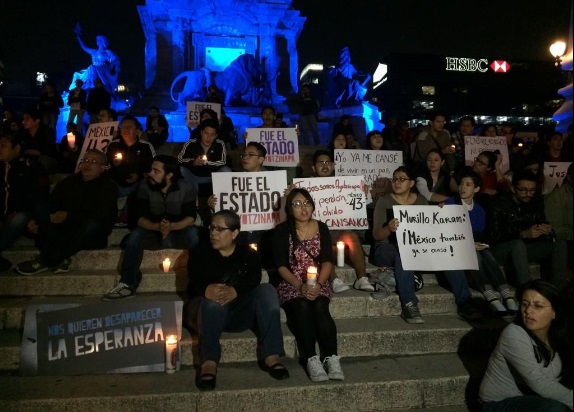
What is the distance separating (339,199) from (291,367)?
109 inches

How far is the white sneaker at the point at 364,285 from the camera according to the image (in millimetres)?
5414

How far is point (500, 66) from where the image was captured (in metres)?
73.2

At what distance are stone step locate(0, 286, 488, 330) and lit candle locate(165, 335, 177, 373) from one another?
108cm

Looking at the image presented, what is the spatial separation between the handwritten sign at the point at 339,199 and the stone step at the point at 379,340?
1.73 metres

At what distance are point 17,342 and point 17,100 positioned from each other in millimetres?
75784

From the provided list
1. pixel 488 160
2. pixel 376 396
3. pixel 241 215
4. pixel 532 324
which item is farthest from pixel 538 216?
pixel 241 215

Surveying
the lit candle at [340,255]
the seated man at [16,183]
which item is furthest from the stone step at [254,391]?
the seated man at [16,183]

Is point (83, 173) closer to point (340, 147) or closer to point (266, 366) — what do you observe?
point (266, 366)

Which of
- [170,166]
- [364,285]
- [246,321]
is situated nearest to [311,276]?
[246,321]

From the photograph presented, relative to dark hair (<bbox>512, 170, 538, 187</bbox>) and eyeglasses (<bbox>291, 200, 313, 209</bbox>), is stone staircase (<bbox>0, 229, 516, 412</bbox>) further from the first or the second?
dark hair (<bbox>512, 170, 538, 187</bbox>)

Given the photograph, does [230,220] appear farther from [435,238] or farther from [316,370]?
[435,238]

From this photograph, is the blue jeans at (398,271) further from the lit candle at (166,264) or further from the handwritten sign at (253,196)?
the lit candle at (166,264)

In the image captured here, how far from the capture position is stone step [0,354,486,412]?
12.6ft

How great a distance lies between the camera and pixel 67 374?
13.8ft
